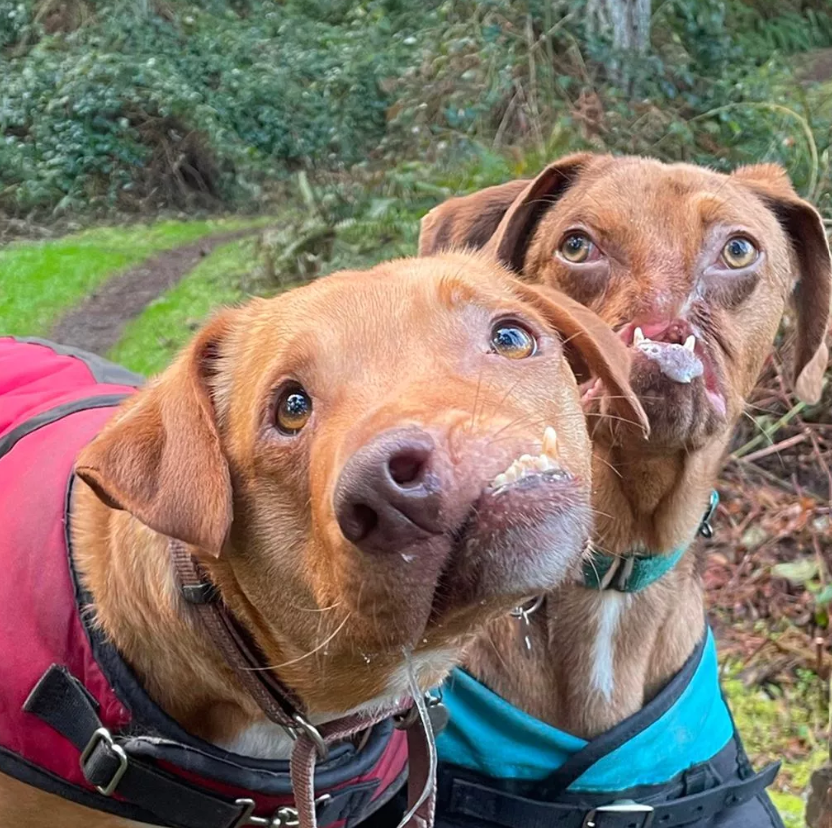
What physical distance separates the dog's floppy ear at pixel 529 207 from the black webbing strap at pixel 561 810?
1545mm

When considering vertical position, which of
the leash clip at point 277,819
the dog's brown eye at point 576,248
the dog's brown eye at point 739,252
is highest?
the dog's brown eye at point 576,248

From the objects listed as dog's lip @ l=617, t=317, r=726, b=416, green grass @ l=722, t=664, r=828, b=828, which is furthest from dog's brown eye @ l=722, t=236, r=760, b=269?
green grass @ l=722, t=664, r=828, b=828

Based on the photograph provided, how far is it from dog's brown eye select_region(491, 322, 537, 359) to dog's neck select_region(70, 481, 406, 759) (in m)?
0.89

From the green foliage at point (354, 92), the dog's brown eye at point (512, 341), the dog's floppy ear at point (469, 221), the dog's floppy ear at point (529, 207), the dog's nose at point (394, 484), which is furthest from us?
the green foliage at point (354, 92)

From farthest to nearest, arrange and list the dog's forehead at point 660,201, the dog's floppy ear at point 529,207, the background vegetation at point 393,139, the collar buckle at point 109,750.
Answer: the background vegetation at point 393,139
the dog's floppy ear at point 529,207
the dog's forehead at point 660,201
the collar buckle at point 109,750

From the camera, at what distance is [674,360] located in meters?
2.30

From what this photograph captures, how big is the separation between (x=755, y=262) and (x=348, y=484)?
1.66 m

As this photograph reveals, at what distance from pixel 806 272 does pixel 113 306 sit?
425 centimetres

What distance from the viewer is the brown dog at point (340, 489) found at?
1548mm

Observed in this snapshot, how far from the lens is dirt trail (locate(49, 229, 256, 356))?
566 centimetres

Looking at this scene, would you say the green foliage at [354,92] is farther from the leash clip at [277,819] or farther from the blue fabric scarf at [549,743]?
the leash clip at [277,819]

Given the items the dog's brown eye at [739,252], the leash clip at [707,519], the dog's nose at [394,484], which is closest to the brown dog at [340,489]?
the dog's nose at [394,484]

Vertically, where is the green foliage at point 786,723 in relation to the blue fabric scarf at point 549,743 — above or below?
below

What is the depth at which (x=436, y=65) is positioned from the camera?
814 centimetres
